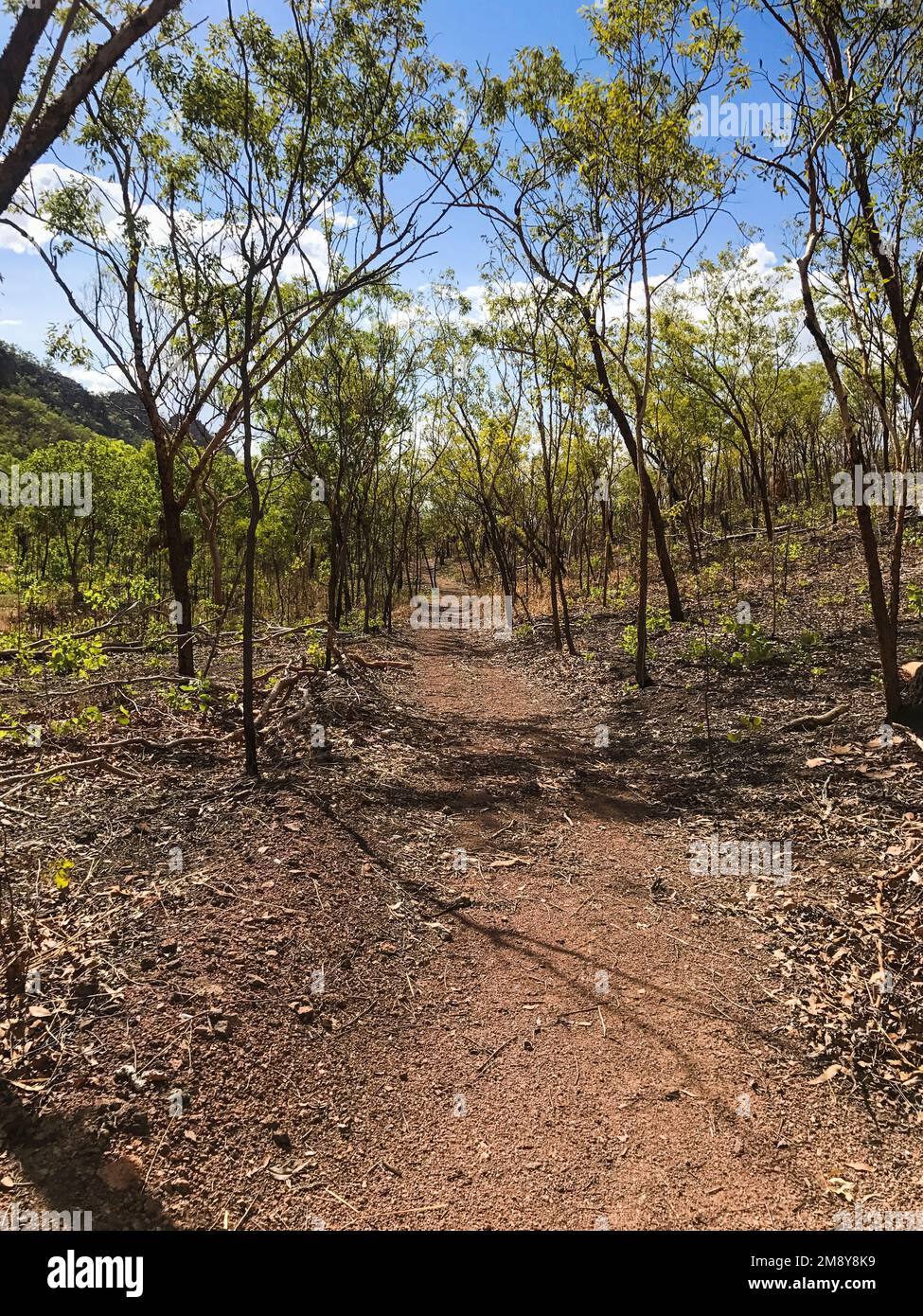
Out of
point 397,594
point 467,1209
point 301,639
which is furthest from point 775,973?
point 397,594

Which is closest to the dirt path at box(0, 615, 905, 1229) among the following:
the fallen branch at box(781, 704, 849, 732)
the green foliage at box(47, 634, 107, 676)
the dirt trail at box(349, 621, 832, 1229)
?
the dirt trail at box(349, 621, 832, 1229)

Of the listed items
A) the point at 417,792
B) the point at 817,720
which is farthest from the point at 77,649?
the point at 817,720

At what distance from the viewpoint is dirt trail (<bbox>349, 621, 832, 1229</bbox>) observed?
2572 millimetres

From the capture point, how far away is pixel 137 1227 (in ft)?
7.81

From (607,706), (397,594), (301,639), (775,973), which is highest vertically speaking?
(397,594)

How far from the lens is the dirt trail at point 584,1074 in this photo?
257 centimetres

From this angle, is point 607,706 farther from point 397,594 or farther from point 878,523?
point 397,594

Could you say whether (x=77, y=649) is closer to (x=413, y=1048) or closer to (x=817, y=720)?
(x=413, y=1048)

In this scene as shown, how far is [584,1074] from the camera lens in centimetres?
320

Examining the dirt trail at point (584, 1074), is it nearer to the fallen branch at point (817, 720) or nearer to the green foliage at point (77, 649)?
the fallen branch at point (817, 720)

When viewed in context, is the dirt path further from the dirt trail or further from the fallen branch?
the fallen branch

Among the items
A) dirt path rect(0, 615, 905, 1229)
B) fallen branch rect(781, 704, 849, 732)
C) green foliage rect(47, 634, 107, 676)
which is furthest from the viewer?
fallen branch rect(781, 704, 849, 732)

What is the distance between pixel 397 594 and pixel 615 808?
28.7 m

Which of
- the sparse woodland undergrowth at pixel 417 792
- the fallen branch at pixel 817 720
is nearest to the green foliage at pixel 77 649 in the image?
the sparse woodland undergrowth at pixel 417 792
